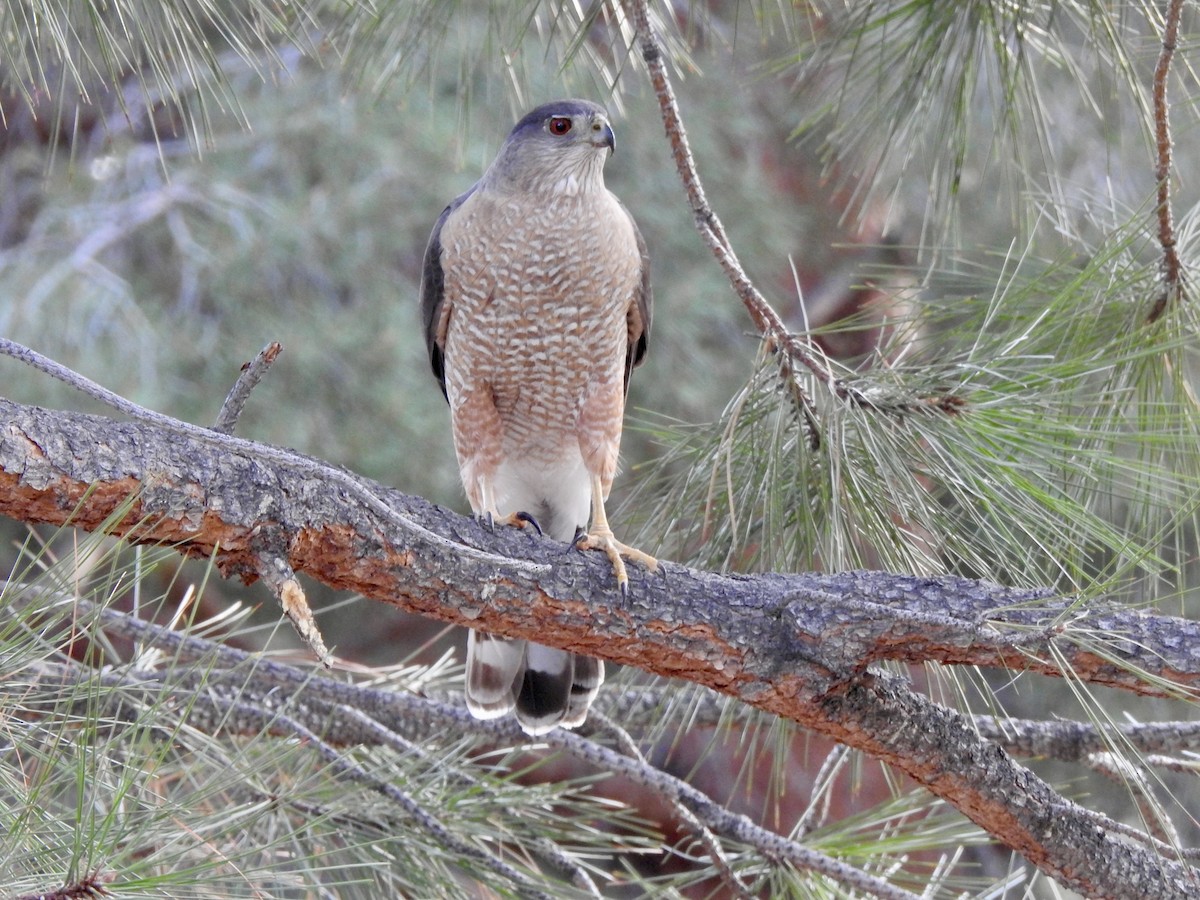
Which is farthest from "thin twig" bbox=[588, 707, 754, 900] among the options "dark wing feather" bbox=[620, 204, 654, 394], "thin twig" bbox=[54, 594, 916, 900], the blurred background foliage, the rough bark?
"dark wing feather" bbox=[620, 204, 654, 394]

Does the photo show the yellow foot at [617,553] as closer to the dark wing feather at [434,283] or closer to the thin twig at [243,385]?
the thin twig at [243,385]

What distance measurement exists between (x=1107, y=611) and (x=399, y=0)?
5.45ft

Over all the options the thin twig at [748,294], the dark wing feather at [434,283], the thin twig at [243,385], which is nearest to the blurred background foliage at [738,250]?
the thin twig at [748,294]

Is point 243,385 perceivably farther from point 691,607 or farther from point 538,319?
point 538,319

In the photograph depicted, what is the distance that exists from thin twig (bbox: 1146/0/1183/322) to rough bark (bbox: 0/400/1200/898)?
738 millimetres

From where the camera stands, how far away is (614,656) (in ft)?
6.28

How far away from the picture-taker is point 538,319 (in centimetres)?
273

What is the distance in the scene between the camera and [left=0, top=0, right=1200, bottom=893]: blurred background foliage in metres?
2.00

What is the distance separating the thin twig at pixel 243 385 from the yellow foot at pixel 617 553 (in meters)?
0.63

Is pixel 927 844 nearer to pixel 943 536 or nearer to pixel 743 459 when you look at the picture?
pixel 943 536

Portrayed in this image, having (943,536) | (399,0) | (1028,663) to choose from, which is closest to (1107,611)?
(1028,663)

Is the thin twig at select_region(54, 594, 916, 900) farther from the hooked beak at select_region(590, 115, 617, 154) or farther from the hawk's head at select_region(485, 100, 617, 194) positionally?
the hooked beak at select_region(590, 115, 617, 154)

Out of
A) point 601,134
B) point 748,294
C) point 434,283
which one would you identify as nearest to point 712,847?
point 748,294

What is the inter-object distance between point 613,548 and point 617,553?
0.08 ft
